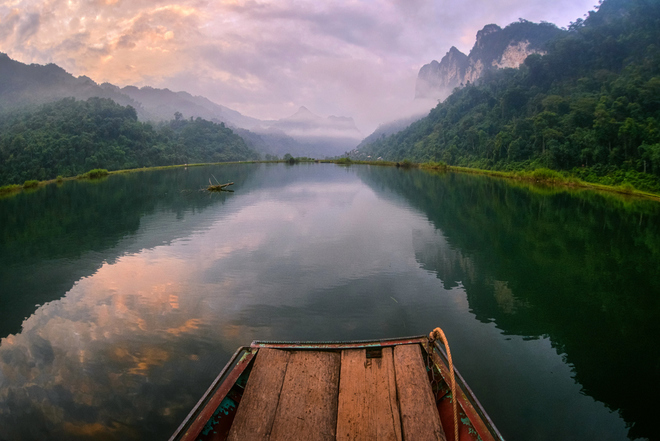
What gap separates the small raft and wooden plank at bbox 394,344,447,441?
1 centimetres

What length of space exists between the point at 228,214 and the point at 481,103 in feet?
272

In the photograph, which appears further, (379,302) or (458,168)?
(458,168)

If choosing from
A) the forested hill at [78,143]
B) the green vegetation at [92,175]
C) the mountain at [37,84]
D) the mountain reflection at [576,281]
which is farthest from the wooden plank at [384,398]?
the mountain at [37,84]

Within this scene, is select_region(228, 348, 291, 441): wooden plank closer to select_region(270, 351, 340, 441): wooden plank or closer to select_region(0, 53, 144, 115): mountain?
select_region(270, 351, 340, 441): wooden plank

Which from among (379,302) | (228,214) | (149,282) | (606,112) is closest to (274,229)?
(228,214)

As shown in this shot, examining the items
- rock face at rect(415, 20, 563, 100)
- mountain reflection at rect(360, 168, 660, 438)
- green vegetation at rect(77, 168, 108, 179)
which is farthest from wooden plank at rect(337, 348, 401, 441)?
rock face at rect(415, 20, 563, 100)

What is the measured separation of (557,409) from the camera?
5.16 m

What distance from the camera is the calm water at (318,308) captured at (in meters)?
5.20

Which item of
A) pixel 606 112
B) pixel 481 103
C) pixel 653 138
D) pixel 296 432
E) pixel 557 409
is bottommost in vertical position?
pixel 557 409

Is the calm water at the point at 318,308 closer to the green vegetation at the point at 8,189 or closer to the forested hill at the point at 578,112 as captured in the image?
A: the green vegetation at the point at 8,189

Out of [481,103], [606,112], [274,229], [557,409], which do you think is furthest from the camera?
[481,103]

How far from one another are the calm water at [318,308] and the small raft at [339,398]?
142 cm

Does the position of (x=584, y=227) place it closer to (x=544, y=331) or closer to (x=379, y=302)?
(x=544, y=331)

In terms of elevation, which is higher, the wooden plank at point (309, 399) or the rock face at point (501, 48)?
the rock face at point (501, 48)
